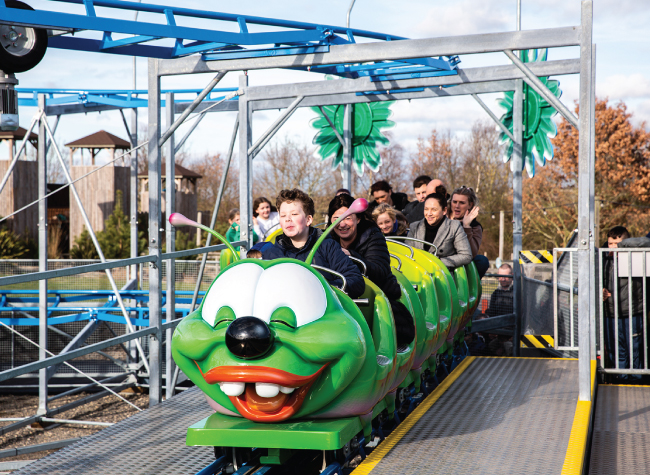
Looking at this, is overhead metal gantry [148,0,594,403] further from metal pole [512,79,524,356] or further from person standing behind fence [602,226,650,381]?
person standing behind fence [602,226,650,381]

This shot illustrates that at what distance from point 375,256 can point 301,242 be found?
56 cm

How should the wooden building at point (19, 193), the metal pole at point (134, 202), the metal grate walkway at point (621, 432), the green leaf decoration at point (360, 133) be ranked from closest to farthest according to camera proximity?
1. the metal grate walkway at point (621, 432)
2. the metal pole at point (134, 202)
3. the green leaf decoration at point (360, 133)
4. the wooden building at point (19, 193)

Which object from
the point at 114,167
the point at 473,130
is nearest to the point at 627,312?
the point at 114,167

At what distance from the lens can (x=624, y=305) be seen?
5.86m

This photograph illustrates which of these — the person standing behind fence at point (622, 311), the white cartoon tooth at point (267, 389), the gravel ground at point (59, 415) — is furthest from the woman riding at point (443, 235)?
the gravel ground at point (59, 415)

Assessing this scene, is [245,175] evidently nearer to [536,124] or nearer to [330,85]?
[330,85]

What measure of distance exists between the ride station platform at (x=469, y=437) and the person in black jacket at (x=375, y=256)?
0.57 m

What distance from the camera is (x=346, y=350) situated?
286 cm

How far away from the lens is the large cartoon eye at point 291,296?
287cm

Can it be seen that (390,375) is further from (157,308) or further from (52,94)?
(52,94)

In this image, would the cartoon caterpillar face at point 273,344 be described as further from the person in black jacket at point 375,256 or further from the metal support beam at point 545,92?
the metal support beam at point 545,92

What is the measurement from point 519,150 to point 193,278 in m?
5.45

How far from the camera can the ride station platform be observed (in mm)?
3164

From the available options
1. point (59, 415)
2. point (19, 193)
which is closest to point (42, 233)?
point (59, 415)
